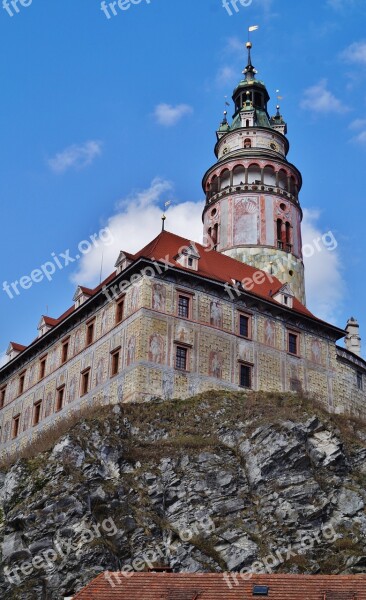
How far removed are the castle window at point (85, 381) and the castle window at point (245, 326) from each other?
30.5 feet

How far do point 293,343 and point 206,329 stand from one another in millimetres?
6932

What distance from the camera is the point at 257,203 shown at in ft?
211

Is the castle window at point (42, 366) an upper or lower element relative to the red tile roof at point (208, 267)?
lower

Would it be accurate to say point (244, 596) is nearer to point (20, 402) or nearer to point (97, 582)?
point (97, 582)

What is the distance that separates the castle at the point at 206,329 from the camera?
48.8m

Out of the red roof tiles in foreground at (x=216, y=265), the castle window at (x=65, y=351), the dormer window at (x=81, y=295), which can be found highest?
the red roof tiles in foreground at (x=216, y=265)

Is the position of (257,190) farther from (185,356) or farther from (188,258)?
(185,356)

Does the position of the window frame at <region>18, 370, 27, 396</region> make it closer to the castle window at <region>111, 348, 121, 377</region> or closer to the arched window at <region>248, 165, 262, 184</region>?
the castle window at <region>111, 348, 121, 377</region>

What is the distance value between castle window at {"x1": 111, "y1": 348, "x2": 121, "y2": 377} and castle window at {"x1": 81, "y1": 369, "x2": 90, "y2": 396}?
9.21 ft

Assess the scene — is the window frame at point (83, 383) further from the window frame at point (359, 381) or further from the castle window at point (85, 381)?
the window frame at point (359, 381)

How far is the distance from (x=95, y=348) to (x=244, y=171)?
2161cm

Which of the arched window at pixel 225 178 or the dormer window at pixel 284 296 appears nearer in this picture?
the dormer window at pixel 284 296

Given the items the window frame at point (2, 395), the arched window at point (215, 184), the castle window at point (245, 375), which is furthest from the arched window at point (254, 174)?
the window frame at point (2, 395)

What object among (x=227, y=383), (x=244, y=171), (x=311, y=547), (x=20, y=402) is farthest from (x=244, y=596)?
(x=244, y=171)
